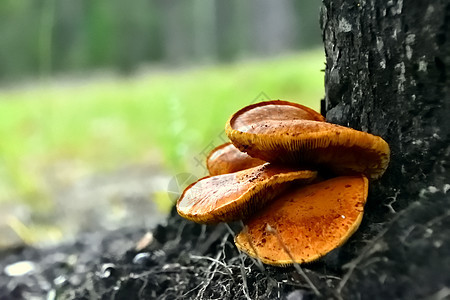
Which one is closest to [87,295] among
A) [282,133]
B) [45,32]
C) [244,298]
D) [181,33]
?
[244,298]

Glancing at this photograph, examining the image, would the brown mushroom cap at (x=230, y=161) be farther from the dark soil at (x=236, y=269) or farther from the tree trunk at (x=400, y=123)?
the tree trunk at (x=400, y=123)

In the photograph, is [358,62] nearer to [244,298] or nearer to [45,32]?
[244,298]

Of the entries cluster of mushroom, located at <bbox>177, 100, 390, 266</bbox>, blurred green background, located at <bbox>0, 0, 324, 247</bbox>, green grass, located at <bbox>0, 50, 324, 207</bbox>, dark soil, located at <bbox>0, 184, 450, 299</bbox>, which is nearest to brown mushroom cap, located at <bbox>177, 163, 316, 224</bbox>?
cluster of mushroom, located at <bbox>177, 100, 390, 266</bbox>

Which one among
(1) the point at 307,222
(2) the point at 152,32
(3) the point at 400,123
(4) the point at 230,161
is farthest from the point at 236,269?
(2) the point at 152,32

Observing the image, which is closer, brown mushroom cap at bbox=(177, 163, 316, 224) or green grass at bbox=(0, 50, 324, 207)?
brown mushroom cap at bbox=(177, 163, 316, 224)

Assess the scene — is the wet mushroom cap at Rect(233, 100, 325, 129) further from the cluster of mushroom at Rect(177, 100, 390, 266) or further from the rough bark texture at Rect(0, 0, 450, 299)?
the rough bark texture at Rect(0, 0, 450, 299)

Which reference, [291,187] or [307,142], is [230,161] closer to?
[291,187]
